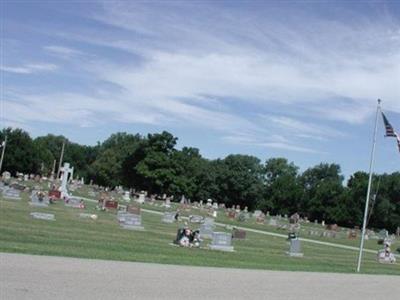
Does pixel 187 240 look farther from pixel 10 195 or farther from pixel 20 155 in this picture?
pixel 20 155

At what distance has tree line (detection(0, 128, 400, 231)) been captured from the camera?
117 meters

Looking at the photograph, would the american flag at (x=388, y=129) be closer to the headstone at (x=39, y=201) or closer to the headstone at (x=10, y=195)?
the headstone at (x=39, y=201)

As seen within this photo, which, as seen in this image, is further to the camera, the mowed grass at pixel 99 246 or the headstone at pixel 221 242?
the headstone at pixel 221 242

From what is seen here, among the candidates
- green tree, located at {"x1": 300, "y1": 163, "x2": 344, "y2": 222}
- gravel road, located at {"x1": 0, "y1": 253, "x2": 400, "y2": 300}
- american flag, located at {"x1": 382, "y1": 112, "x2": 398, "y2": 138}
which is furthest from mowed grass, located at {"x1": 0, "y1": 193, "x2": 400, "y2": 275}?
green tree, located at {"x1": 300, "y1": 163, "x2": 344, "y2": 222}

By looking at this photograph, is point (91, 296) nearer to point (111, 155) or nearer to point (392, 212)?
point (392, 212)

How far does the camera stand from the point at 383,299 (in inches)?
616

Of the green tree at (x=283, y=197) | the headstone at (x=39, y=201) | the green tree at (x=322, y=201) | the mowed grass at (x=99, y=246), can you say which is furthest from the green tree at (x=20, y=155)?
the mowed grass at (x=99, y=246)

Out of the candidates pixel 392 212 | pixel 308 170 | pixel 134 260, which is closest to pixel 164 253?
pixel 134 260

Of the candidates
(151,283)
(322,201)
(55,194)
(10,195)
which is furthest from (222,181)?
(151,283)

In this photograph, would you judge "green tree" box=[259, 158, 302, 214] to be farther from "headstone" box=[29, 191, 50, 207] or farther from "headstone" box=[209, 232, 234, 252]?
"headstone" box=[209, 232, 234, 252]

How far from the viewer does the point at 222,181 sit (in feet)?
437

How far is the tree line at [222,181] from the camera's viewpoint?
11731 centimetres

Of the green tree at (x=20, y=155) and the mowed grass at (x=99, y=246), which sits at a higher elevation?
the green tree at (x=20, y=155)

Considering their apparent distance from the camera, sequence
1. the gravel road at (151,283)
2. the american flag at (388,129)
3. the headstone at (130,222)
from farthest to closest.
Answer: the headstone at (130,222), the american flag at (388,129), the gravel road at (151,283)
